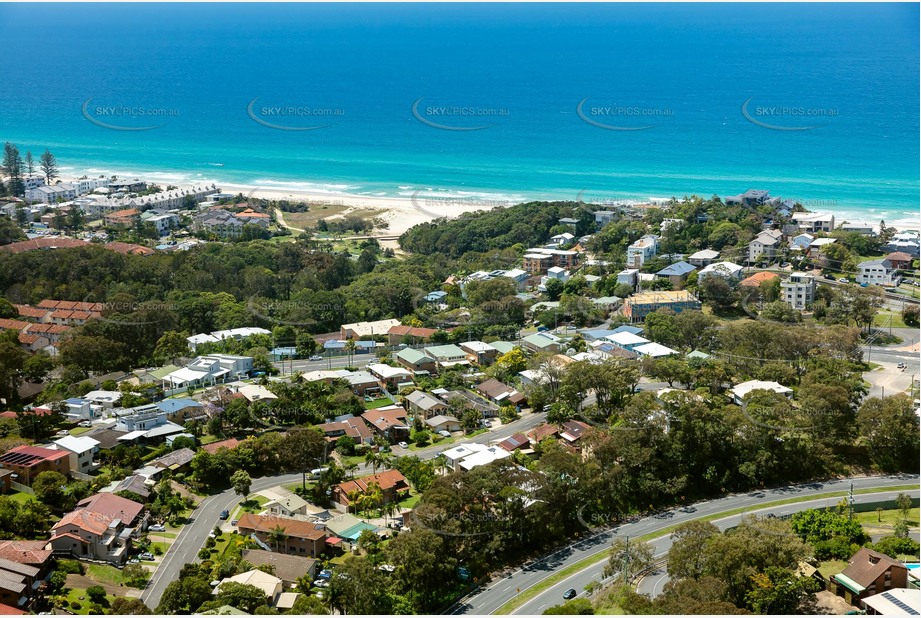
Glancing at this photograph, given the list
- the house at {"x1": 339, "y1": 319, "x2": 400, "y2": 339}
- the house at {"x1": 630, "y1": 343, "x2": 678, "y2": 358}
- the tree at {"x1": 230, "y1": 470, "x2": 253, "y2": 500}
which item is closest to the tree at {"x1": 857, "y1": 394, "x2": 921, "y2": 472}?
the house at {"x1": 630, "y1": 343, "x2": 678, "y2": 358}

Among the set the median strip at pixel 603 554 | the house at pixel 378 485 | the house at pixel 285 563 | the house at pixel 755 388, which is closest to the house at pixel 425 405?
the house at pixel 378 485

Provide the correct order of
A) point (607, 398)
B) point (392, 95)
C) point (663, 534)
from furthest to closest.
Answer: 1. point (392, 95)
2. point (607, 398)
3. point (663, 534)

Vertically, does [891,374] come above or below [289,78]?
below

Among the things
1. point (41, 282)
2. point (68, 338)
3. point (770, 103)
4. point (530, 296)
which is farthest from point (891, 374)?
point (770, 103)

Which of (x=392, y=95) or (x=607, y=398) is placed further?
(x=392, y=95)

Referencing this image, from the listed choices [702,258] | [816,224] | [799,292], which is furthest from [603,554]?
[816,224]

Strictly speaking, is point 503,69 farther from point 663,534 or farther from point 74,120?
point 663,534

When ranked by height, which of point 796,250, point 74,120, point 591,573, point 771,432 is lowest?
point 591,573

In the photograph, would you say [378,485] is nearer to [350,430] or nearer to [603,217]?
[350,430]
